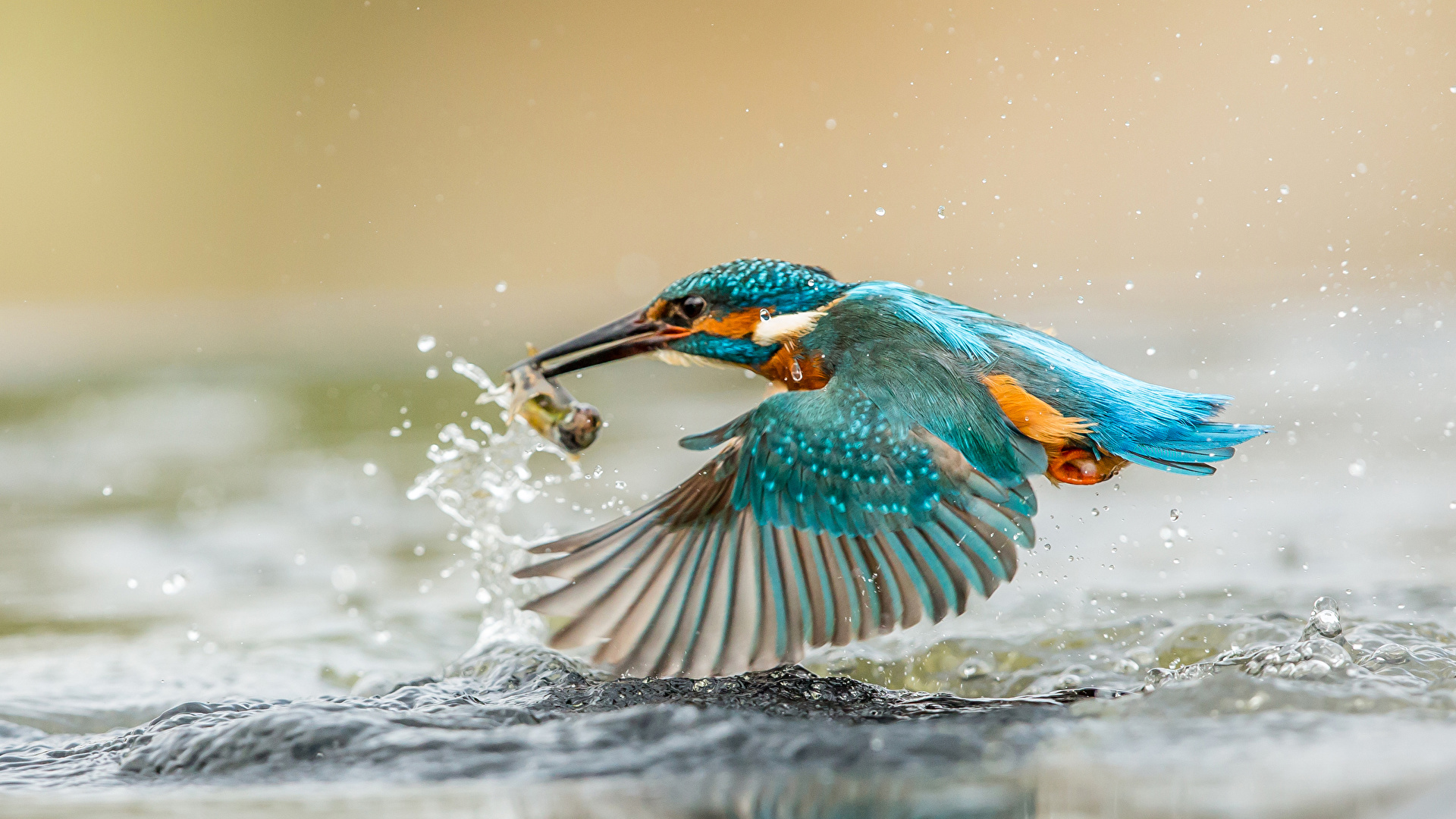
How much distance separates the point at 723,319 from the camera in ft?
11.8

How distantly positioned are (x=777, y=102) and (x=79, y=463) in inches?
268

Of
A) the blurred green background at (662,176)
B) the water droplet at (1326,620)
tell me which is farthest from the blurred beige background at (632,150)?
the water droplet at (1326,620)

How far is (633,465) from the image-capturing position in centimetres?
647

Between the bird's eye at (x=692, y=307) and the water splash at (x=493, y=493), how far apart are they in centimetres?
48

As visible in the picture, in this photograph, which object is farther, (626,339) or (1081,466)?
(626,339)

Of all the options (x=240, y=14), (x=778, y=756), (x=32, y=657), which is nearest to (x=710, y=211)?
(x=240, y=14)

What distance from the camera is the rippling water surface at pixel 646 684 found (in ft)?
8.90

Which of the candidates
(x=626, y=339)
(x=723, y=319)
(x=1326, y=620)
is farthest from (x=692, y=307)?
(x=1326, y=620)

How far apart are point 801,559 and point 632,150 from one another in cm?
904

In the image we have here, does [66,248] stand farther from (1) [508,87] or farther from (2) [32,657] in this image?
(2) [32,657]

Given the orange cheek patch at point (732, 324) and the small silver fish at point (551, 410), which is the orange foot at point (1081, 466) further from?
the small silver fish at point (551, 410)

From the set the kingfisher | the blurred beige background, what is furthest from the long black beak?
the blurred beige background

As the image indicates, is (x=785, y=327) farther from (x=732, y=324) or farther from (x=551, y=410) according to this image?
(x=551, y=410)

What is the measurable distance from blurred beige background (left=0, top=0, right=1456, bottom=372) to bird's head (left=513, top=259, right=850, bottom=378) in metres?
7.42
